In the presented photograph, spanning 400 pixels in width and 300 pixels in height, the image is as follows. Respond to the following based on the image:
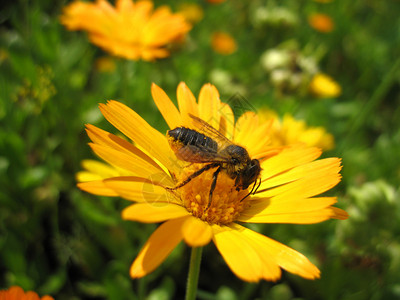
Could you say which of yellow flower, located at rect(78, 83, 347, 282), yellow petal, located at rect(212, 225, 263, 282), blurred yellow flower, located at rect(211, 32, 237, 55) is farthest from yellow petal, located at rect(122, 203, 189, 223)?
blurred yellow flower, located at rect(211, 32, 237, 55)

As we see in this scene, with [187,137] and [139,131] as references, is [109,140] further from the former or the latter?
[187,137]

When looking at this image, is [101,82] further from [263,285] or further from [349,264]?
[349,264]

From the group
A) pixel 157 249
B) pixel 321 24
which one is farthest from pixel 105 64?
pixel 157 249

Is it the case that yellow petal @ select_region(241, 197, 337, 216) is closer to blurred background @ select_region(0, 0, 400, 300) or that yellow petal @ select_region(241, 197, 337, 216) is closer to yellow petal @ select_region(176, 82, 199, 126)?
yellow petal @ select_region(176, 82, 199, 126)

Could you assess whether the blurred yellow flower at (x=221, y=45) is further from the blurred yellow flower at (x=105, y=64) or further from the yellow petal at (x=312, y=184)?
the yellow petal at (x=312, y=184)

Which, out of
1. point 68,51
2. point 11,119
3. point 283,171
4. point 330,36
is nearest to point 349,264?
point 283,171

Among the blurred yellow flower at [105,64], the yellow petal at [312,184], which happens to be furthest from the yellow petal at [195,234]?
the blurred yellow flower at [105,64]

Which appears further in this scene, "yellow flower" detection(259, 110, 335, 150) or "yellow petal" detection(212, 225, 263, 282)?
"yellow flower" detection(259, 110, 335, 150)
